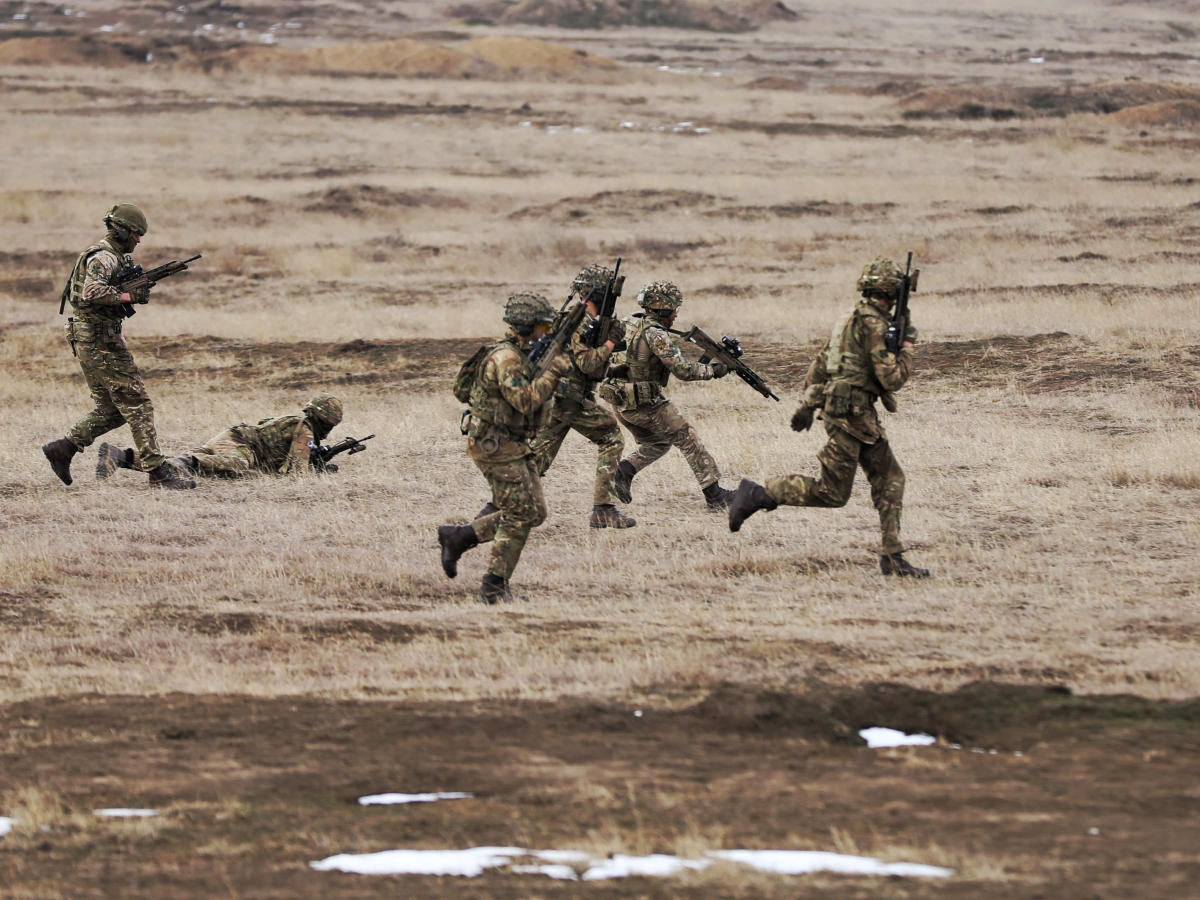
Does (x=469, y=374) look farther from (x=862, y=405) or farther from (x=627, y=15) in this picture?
(x=627, y=15)

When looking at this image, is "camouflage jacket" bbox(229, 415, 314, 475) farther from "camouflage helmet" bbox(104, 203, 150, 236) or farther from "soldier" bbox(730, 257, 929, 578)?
"soldier" bbox(730, 257, 929, 578)

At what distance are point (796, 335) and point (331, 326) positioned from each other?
6.44m

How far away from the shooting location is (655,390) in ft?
34.7

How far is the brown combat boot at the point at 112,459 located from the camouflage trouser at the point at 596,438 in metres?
3.67

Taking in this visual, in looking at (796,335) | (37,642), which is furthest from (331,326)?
(37,642)

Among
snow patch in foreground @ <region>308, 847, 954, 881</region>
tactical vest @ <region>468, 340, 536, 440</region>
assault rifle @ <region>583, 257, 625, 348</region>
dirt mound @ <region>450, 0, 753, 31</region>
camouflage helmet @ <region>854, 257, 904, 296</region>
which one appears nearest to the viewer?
snow patch in foreground @ <region>308, 847, 954, 881</region>

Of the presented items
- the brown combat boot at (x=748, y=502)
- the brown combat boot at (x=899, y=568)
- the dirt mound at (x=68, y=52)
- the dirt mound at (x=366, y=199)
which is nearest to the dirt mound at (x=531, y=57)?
the dirt mound at (x=68, y=52)

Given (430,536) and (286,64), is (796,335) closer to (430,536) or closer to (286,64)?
(430,536)

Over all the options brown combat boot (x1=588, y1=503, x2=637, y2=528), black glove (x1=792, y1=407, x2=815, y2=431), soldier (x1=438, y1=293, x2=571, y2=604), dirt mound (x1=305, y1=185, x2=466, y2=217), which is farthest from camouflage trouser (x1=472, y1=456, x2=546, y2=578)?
dirt mound (x1=305, y1=185, x2=466, y2=217)

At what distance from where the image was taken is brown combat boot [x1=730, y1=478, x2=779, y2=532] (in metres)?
8.98

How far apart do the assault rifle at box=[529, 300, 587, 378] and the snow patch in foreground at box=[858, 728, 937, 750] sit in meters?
2.96

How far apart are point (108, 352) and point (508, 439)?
4595mm

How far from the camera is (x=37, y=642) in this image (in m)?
7.73

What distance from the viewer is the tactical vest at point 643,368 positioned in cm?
1035
